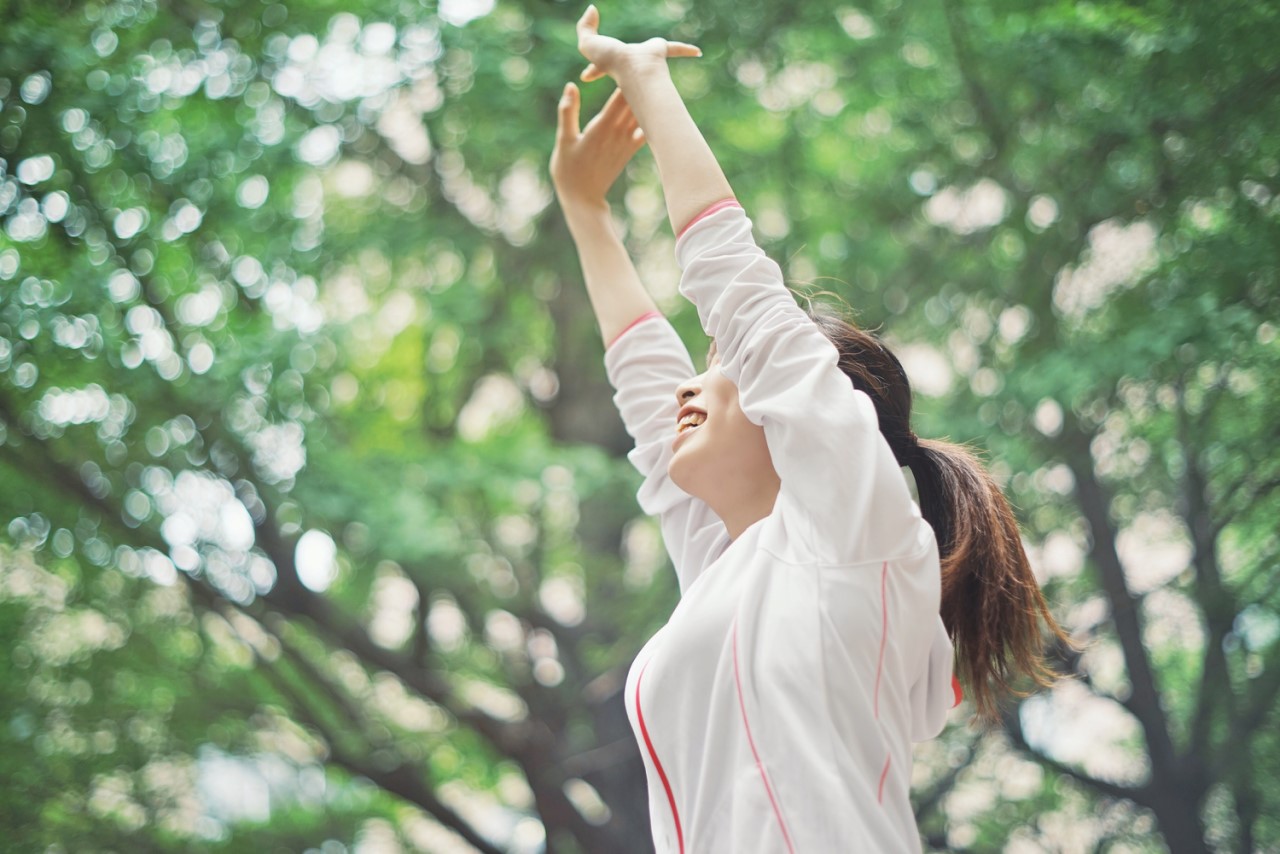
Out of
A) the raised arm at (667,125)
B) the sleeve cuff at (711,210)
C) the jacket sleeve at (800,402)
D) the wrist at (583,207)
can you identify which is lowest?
the wrist at (583,207)

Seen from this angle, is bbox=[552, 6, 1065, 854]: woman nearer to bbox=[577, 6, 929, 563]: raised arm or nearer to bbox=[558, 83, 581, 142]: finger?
bbox=[577, 6, 929, 563]: raised arm

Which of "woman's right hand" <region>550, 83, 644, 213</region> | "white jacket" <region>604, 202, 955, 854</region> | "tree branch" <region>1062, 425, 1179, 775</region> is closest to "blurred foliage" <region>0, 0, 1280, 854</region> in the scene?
"tree branch" <region>1062, 425, 1179, 775</region>

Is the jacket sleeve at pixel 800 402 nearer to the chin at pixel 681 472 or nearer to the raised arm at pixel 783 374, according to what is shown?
the raised arm at pixel 783 374

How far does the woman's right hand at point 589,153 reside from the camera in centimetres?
157

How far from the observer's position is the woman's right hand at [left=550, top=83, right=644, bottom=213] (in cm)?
157

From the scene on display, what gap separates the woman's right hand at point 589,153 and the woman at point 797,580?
0.22m

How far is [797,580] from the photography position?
1055 millimetres

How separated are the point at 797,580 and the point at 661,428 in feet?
1.53

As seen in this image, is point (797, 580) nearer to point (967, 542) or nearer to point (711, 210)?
point (967, 542)

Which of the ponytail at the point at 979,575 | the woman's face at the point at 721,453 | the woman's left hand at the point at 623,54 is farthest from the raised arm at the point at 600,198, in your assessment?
the ponytail at the point at 979,575

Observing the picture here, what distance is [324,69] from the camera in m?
3.32

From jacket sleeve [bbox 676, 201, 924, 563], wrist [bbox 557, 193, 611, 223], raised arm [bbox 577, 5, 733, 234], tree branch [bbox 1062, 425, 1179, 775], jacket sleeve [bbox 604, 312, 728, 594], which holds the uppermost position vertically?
raised arm [bbox 577, 5, 733, 234]

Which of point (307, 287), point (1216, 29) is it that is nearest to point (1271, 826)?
point (1216, 29)

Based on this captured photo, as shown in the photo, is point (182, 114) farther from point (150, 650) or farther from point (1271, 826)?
point (1271, 826)
